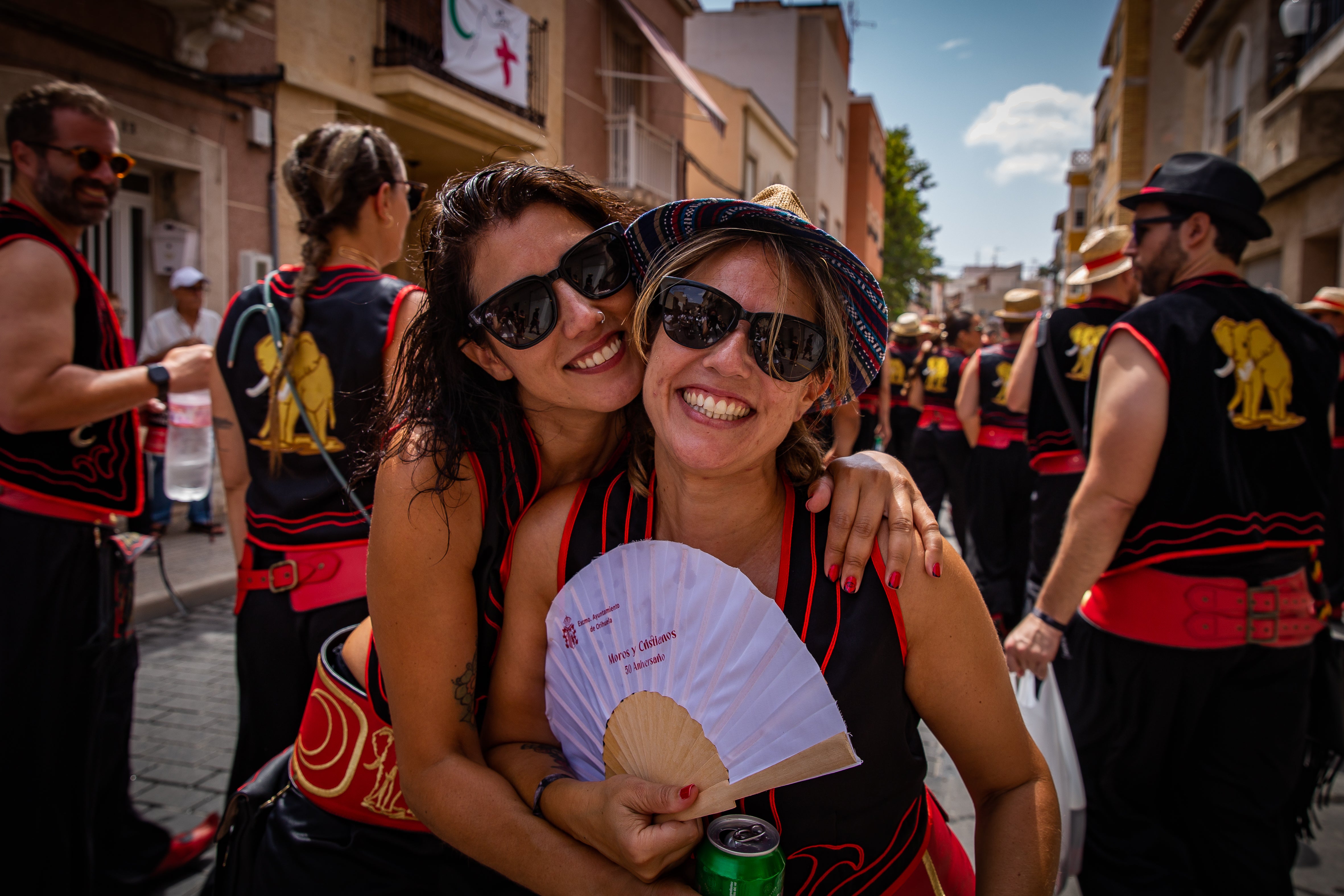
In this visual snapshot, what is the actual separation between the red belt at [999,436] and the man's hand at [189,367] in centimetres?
506

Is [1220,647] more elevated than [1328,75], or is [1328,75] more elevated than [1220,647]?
[1328,75]

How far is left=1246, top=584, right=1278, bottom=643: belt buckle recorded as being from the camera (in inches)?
93.5

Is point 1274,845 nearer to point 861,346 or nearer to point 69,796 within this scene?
point 861,346

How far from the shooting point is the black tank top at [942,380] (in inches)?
314

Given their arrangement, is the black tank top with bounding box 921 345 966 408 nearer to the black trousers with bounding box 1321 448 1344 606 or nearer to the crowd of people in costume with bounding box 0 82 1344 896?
the black trousers with bounding box 1321 448 1344 606

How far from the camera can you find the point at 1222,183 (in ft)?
8.71

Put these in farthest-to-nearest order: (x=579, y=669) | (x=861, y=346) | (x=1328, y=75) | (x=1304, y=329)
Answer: (x=1328, y=75) → (x=1304, y=329) → (x=861, y=346) → (x=579, y=669)

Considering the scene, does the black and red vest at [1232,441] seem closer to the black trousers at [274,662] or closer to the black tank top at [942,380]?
the black trousers at [274,662]

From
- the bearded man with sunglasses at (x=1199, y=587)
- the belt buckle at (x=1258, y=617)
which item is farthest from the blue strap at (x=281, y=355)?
the belt buckle at (x=1258, y=617)

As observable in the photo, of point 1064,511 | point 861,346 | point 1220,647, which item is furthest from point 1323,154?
point 861,346

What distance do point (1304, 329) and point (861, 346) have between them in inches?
73.4

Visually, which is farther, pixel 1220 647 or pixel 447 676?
pixel 1220 647

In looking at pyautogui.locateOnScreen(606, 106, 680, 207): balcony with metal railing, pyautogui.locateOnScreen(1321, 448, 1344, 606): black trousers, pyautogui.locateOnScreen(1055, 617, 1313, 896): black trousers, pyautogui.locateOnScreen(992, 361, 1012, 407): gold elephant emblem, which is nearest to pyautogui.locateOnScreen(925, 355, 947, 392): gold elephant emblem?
pyautogui.locateOnScreen(992, 361, 1012, 407): gold elephant emblem

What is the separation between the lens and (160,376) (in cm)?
262
